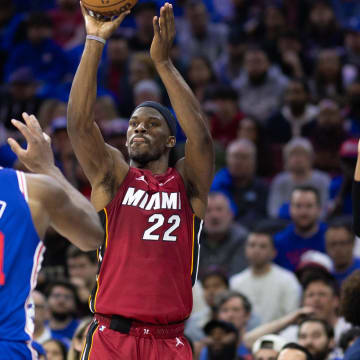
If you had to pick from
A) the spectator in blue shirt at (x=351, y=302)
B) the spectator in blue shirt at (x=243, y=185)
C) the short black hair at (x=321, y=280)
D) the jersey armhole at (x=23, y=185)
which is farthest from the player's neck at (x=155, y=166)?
the spectator in blue shirt at (x=243, y=185)

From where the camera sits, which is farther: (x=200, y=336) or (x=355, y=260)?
(x=355, y=260)

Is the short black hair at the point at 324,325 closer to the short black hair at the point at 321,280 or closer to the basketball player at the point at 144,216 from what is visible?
the short black hair at the point at 321,280

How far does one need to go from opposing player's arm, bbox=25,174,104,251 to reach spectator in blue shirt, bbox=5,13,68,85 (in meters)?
9.67

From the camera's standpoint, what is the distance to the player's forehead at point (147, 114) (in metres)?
5.68

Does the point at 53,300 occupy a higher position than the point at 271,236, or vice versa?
the point at 271,236

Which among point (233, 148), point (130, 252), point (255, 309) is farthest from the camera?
point (233, 148)

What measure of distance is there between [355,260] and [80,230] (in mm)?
5194

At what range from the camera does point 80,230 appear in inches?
183

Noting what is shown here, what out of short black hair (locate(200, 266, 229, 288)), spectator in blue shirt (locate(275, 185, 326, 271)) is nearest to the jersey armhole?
short black hair (locate(200, 266, 229, 288))

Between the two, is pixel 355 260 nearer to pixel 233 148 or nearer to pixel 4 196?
pixel 233 148

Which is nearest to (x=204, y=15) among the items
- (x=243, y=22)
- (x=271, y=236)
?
(x=243, y=22)

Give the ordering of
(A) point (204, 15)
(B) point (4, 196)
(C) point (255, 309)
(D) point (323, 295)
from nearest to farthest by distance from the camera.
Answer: (B) point (4, 196) → (D) point (323, 295) → (C) point (255, 309) → (A) point (204, 15)

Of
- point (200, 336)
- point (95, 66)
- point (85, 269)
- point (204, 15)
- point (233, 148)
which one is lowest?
point (200, 336)

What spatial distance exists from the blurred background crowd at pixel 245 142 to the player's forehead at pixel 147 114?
1.77 metres
